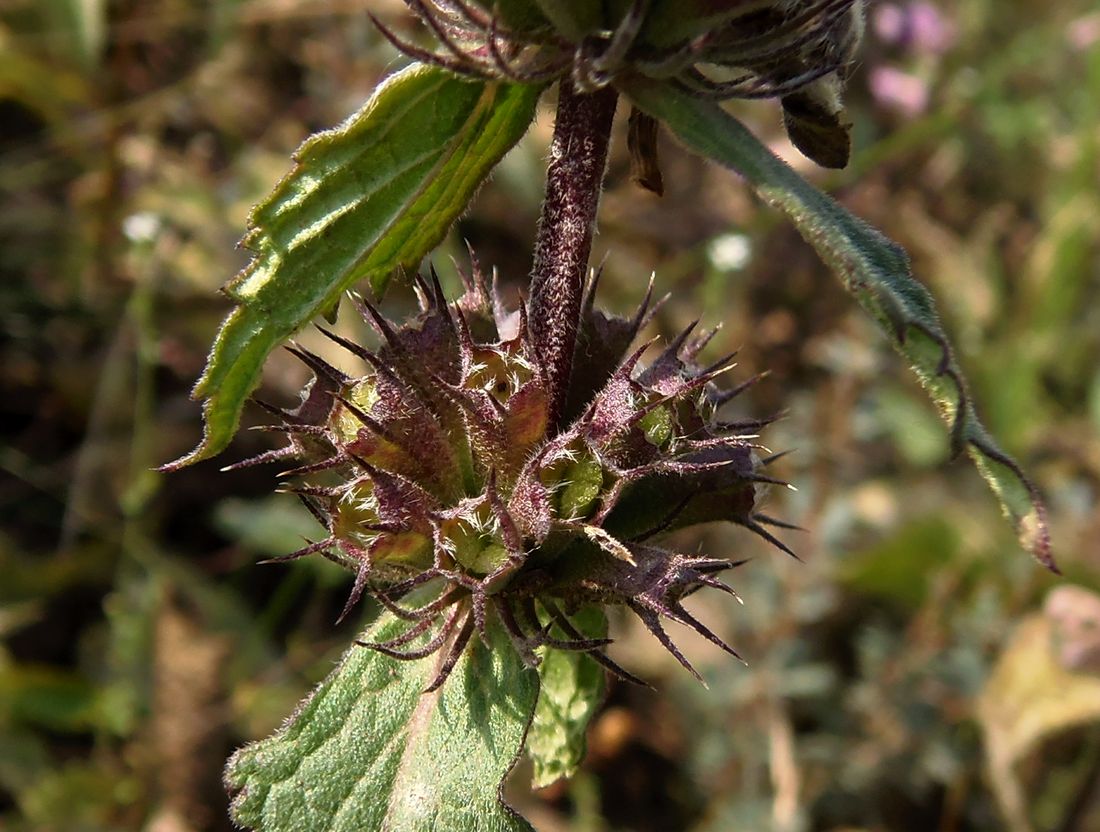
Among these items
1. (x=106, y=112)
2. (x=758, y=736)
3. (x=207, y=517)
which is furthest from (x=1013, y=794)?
(x=106, y=112)

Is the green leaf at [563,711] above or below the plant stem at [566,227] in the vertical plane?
below

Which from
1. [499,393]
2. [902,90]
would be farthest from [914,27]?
[499,393]

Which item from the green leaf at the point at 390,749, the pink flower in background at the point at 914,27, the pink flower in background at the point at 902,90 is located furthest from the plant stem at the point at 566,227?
the pink flower in background at the point at 914,27

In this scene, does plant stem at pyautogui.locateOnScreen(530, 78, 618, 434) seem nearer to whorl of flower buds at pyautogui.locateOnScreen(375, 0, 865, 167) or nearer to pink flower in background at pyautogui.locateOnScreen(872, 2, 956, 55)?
whorl of flower buds at pyautogui.locateOnScreen(375, 0, 865, 167)

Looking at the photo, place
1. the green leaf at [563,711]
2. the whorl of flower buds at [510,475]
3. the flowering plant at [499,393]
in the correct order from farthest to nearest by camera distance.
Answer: the green leaf at [563,711] < the whorl of flower buds at [510,475] < the flowering plant at [499,393]

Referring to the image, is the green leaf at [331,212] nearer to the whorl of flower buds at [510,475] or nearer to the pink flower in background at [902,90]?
the whorl of flower buds at [510,475]

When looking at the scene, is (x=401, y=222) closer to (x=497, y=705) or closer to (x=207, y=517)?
(x=497, y=705)
